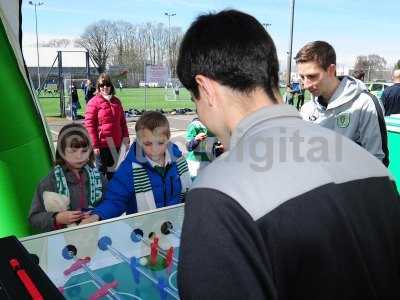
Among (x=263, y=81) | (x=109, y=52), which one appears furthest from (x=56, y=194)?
(x=109, y=52)

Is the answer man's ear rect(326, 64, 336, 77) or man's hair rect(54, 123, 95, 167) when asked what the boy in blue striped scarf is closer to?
man's hair rect(54, 123, 95, 167)

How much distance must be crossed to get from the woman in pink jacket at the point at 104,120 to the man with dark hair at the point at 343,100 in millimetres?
3099

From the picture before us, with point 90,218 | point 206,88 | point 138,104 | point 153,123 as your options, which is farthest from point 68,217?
point 138,104

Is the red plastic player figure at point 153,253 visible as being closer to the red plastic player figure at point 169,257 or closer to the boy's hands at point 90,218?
the red plastic player figure at point 169,257

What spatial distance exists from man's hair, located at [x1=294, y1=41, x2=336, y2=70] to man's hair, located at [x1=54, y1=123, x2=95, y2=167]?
5.29 feet

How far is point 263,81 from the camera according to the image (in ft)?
3.49

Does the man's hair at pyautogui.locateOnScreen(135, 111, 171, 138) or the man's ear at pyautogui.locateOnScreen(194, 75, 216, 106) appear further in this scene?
the man's hair at pyautogui.locateOnScreen(135, 111, 171, 138)

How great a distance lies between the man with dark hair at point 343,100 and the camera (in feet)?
9.87

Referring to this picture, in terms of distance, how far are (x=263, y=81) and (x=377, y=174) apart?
0.36 meters

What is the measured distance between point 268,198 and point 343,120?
245cm

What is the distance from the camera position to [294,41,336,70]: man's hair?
303 centimetres

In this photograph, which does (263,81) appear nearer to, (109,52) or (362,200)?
(362,200)

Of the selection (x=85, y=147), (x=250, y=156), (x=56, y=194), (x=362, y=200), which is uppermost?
(x=250, y=156)

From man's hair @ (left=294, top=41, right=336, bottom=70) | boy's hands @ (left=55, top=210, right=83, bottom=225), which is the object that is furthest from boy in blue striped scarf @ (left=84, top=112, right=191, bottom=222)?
man's hair @ (left=294, top=41, right=336, bottom=70)
